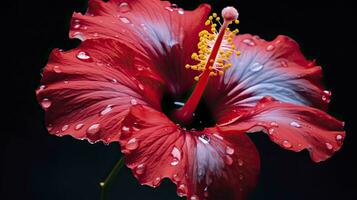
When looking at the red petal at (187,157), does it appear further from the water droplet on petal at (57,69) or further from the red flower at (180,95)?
the water droplet on petal at (57,69)

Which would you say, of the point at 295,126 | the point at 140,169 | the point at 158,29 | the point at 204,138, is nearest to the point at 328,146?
the point at 295,126

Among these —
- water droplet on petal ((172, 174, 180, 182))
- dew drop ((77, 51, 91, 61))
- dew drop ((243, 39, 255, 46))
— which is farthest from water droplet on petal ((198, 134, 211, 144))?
dew drop ((243, 39, 255, 46))

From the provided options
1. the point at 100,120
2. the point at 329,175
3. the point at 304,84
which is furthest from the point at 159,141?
the point at 329,175

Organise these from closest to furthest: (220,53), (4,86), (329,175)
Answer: (220,53) < (4,86) < (329,175)

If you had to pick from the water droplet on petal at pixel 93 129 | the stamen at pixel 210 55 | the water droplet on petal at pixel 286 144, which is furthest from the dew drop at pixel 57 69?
the water droplet on petal at pixel 286 144

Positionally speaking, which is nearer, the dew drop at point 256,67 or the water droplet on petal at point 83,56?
the water droplet on petal at point 83,56

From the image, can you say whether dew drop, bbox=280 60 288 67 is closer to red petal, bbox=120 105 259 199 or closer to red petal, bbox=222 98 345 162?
red petal, bbox=222 98 345 162

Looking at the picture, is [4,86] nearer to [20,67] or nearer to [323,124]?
[20,67]

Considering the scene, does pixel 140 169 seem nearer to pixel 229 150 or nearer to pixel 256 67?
pixel 229 150
